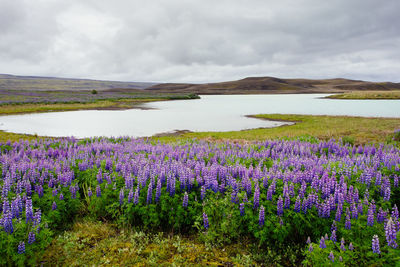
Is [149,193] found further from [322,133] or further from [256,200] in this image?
[322,133]

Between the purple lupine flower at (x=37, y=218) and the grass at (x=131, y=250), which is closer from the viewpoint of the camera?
the purple lupine flower at (x=37, y=218)

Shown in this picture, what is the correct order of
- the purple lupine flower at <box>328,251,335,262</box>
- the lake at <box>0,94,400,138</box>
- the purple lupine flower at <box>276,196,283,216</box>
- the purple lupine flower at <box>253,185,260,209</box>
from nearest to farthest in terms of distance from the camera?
1. the purple lupine flower at <box>328,251,335,262</box>
2. the purple lupine flower at <box>276,196,283,216</box>
3. the purple lupine flower at <box>253,185,260,209</box>
4. the lake at <box>0,94,400,138</box>

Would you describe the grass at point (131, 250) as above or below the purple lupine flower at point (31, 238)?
below

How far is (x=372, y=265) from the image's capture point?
3984 mm

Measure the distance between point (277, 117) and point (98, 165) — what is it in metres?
39.0

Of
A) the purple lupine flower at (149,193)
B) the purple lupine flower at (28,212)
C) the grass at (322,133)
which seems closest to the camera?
the purple lupine flower at (28,212)

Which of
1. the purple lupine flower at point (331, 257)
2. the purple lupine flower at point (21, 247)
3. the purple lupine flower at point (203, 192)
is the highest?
the purple lupine flower at point (203, 192)

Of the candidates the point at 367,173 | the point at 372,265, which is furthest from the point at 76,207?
the point at 367,173

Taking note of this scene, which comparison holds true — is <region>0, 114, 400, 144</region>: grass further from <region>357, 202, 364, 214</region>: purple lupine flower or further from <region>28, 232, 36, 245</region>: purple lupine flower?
<region>28, 232, 36, 245</region>: purple lupine flower

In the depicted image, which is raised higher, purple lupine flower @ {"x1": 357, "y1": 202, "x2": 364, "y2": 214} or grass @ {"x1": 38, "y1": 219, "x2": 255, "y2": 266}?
purple lupine flower @ {"x1": 357, "y1": 202, "x2": 364, "y2": 214}

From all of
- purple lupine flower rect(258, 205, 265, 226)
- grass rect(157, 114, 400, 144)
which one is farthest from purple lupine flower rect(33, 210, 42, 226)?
grass rect(157, 114, 400, 144)

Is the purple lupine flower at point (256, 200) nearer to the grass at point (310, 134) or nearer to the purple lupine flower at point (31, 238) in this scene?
the purple lupine flower at point (31, 238)

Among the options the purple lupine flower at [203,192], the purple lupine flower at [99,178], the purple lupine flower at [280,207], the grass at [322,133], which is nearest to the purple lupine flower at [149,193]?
the purple lupine flower at [203,192]

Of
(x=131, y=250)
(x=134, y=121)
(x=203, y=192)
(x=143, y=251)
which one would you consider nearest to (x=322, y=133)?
(x=203, y=192)
